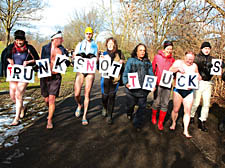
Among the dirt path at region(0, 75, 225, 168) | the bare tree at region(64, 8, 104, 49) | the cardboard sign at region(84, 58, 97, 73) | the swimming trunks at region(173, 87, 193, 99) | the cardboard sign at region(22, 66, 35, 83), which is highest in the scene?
the bare tree at region(64, 8, 104, 49)

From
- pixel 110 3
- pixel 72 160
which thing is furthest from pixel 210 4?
pixel 110 3

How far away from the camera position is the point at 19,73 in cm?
422

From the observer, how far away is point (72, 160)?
Result: 3.04 metres

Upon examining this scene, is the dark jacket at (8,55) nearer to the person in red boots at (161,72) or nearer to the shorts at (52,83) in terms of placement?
the shorts at (52,83)

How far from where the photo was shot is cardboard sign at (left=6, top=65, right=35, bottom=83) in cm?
417

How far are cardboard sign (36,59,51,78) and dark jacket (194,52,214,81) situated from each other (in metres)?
3.53

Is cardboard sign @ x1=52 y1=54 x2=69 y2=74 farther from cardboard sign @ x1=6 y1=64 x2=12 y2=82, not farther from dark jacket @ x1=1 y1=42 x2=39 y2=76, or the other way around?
cardboard sign @ x1=6 y1=64 x2=12 y2=82

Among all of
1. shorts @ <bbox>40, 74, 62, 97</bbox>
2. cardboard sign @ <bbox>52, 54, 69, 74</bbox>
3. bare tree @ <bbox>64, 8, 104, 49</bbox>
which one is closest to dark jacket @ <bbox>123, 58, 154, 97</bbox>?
cardboard sign @ <bbox>52, 54, 69, 74</bbox>

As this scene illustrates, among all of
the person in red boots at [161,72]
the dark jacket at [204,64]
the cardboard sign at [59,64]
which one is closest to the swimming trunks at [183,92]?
the person in red boots at [161,72]

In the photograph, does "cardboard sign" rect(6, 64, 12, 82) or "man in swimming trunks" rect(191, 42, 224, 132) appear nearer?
"cardboard sign" rect(6, 64, 12, 82)

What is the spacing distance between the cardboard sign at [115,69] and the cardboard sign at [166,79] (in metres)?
1.05

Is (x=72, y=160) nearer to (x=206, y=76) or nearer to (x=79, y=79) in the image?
(x=79, y=79)

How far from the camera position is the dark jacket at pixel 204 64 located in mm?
4480

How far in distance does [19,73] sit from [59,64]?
3.07 ft
